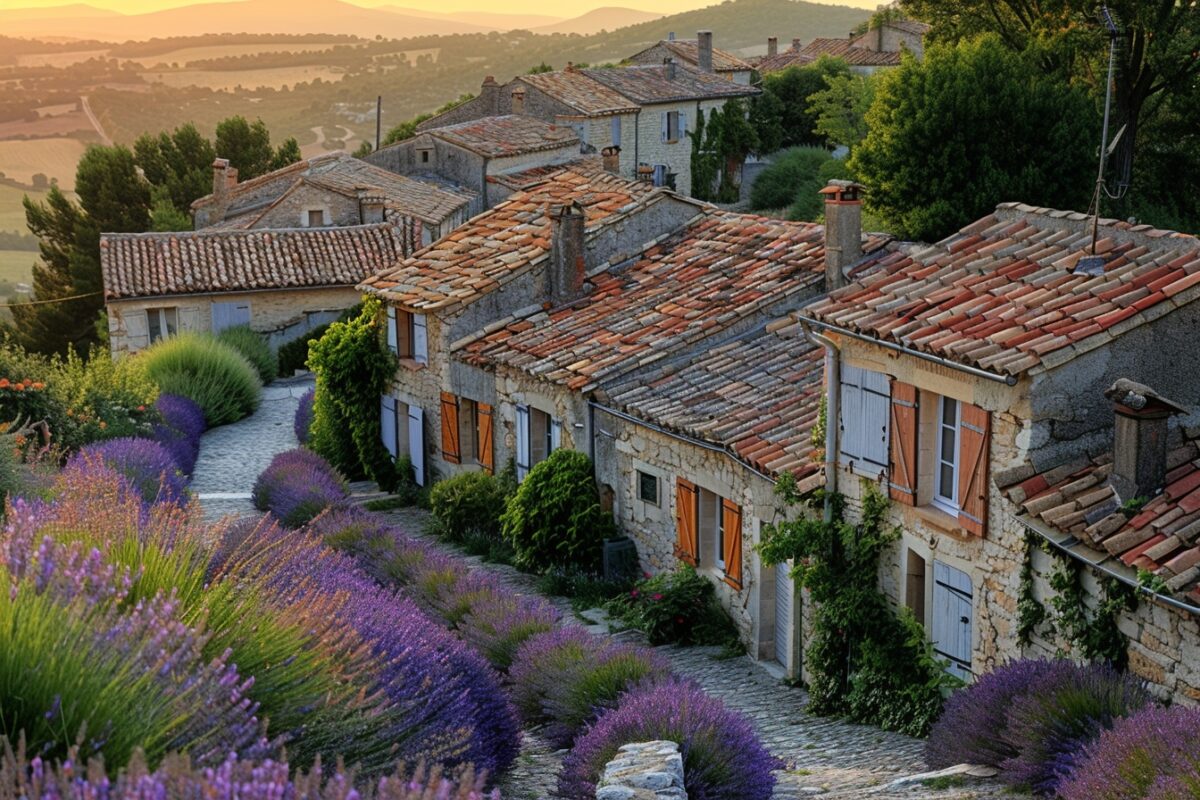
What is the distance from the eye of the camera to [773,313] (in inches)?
749

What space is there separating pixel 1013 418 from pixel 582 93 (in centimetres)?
4212

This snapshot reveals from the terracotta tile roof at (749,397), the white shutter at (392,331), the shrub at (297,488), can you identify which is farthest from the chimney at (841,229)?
the white shutter at (392,331)

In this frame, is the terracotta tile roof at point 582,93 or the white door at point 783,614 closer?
the white door at point 783,614

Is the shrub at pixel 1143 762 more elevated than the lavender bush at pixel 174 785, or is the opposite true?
the lavender bush at pixel 174 785

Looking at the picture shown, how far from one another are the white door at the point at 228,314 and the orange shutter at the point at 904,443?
83.7ft

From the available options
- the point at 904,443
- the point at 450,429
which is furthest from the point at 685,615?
the point at 450,429

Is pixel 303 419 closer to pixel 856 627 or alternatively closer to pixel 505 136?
pixel 856 627

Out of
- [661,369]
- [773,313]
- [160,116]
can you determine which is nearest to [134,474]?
[661,369]

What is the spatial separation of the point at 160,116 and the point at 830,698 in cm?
9325

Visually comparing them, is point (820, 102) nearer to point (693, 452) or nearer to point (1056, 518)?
point (693, 452)

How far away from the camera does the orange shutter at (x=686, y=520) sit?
1684 centimetres

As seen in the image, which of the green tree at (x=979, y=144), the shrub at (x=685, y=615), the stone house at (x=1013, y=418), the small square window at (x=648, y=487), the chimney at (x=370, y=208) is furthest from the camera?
Result: the chimney at (x=370, y=208)

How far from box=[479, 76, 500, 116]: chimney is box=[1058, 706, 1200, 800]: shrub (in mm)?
47207

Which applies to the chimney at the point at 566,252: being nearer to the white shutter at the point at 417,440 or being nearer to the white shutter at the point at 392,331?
the white shutter at the point at 392,331
